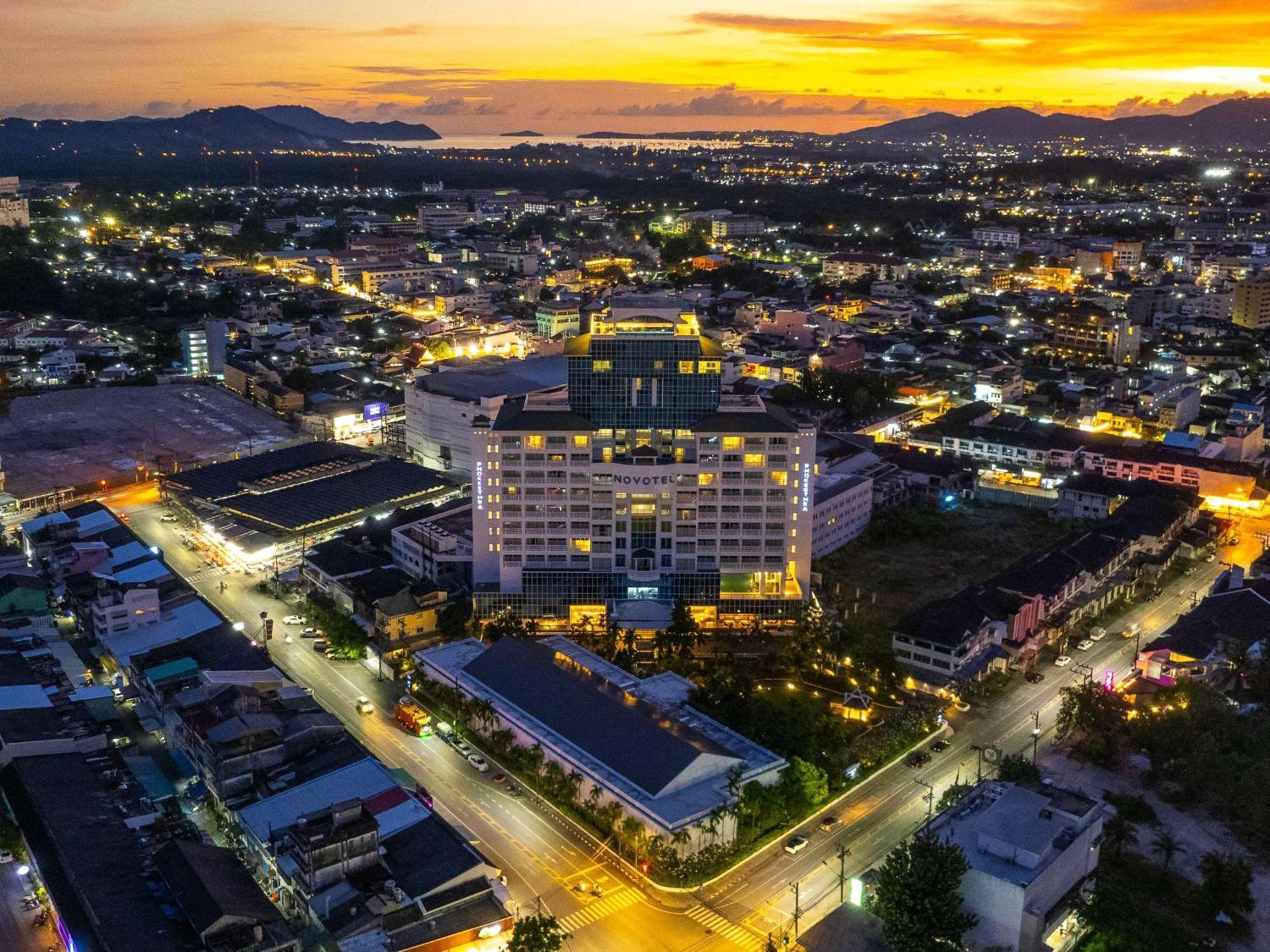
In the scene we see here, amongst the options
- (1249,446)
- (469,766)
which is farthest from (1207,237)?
(469,766)

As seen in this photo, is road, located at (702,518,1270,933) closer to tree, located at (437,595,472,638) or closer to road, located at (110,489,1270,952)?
road, located at (110,489,1270,952)

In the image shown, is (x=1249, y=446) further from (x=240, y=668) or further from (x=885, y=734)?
(x=240, y=668)

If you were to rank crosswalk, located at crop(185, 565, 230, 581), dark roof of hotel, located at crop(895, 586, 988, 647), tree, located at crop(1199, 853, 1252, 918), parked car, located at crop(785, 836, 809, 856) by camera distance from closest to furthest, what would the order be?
tree, located at crop(1199, 853, 1252, 918) → parked car, located at crop(785, 836, 809, 856) → dark roof of hotel, located at crop(895, 586, 988, 647) → crosswalk, located at crop(185, 565, 230, 581)

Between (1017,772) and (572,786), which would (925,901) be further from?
(572,786)

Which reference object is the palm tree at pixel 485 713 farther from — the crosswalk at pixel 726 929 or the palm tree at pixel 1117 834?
the palm tree at pixel 1117 834

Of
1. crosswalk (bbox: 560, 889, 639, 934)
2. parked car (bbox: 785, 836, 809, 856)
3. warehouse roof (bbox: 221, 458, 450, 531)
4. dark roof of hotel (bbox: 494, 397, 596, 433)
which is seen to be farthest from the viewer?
warehouse roof (bbox: 221, 458, 450, 531)

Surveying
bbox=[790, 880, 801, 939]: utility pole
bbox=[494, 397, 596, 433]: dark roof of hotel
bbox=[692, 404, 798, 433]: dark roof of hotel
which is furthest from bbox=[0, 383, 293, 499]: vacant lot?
bbox=[790, 880, 801, 939]: utility pole
